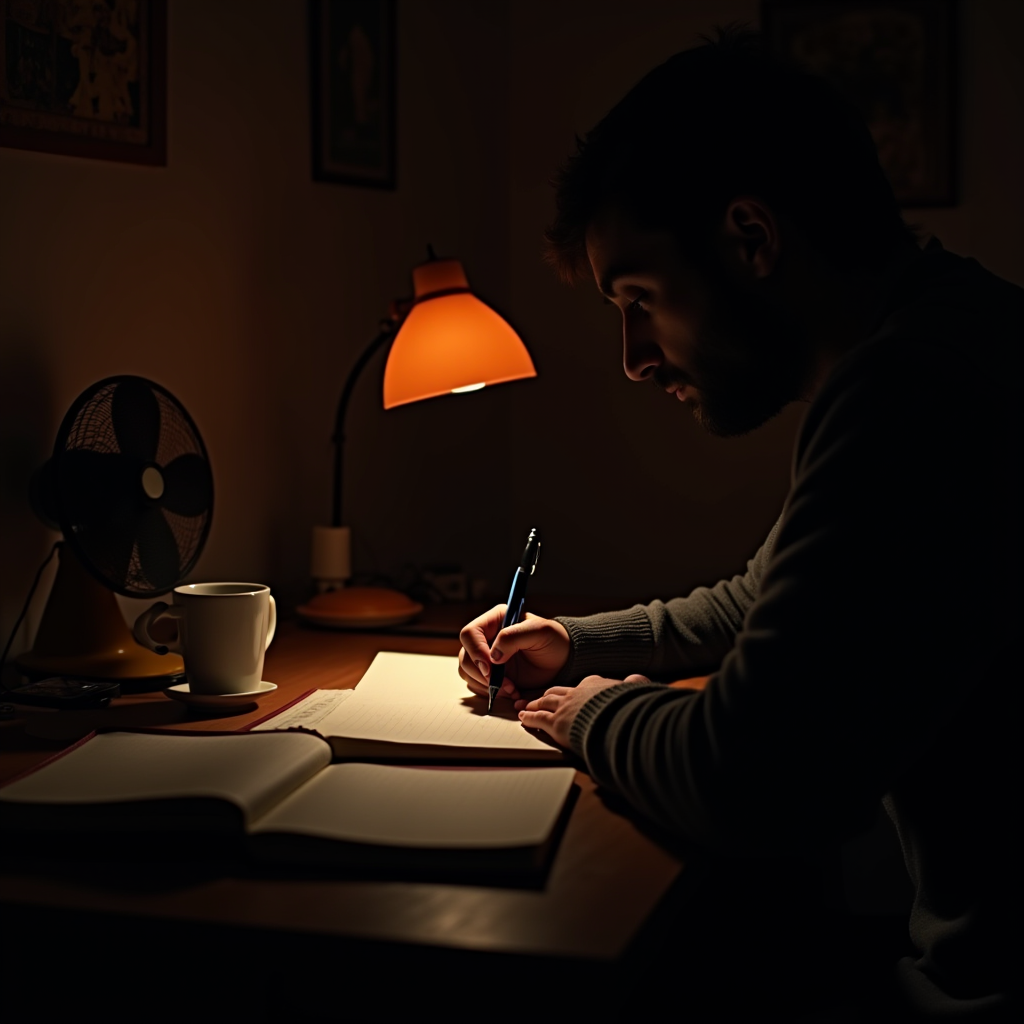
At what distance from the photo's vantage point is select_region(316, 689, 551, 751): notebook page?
1.02 meters

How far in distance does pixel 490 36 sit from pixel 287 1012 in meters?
2.15

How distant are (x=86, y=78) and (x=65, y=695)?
0.81 meters

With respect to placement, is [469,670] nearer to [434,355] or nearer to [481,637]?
[481,637]

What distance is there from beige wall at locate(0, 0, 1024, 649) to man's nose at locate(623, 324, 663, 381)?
0.74 meters

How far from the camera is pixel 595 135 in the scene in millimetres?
1181

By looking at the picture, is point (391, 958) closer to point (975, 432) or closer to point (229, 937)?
point (229, 937)

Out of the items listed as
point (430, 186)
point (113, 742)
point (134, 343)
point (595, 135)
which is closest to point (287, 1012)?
point (113, 742)

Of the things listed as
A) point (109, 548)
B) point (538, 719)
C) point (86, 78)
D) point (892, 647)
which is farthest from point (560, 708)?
point (86, 78)

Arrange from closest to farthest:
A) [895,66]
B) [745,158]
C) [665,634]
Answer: [745,158], [665,634], [895,66]

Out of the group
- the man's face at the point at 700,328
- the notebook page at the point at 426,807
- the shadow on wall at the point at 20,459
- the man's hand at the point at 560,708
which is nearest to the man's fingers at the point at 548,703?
the man's hand at the point at 560,708

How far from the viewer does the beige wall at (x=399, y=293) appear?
1.48m

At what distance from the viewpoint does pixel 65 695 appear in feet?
3.84

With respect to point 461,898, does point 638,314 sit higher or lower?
higher

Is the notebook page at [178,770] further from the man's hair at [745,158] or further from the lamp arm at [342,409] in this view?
the lamp arm at [342,409]
